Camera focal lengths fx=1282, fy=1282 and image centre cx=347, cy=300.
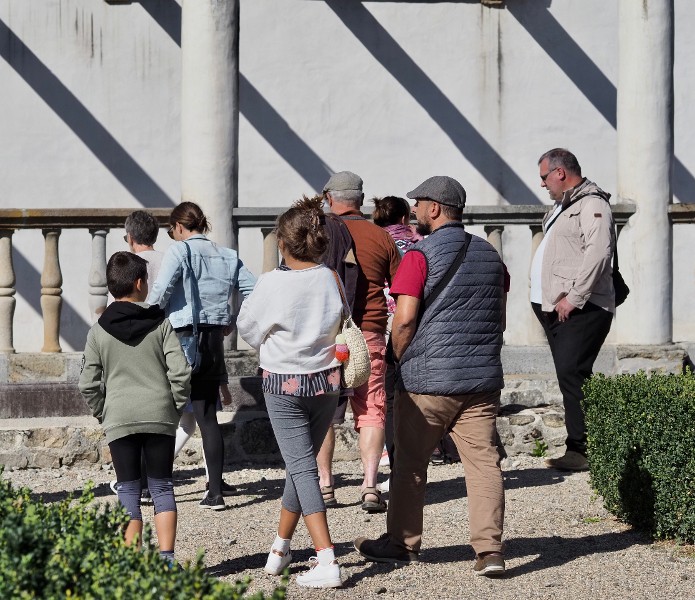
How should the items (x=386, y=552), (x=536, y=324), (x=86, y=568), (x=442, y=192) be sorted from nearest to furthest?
(x=86, y=568) < (x=442, y=192) < (x=386, y=552) < (x=536, y=324)

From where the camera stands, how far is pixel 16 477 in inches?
317

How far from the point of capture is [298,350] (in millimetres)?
5465

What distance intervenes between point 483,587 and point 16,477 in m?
3.68

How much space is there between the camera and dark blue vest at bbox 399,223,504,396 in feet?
18.3

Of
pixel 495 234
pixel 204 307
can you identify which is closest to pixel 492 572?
pixel 204 307

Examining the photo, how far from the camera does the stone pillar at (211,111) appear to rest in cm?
924

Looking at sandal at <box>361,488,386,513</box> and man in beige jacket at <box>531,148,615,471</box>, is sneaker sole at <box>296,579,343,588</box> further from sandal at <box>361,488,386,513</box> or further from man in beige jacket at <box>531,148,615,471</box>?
man in beige jacket at <box>531,148,615,471</box>

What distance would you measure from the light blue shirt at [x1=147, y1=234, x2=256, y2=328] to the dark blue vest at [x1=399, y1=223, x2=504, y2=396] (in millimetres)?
1776

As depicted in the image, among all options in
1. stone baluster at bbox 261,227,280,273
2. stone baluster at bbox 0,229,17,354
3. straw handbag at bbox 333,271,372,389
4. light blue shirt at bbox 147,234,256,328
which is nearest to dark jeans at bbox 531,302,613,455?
light blue shirt at bbox 147,234,256,328

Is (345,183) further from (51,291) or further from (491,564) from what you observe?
(51,291)

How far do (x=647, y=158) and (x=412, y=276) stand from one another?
4514 millimetres

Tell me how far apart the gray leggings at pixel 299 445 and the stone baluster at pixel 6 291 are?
4.19 metres

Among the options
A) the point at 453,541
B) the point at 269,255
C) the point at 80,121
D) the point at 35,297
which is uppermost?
the point at 80,121

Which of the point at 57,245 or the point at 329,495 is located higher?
the point at 57,245
